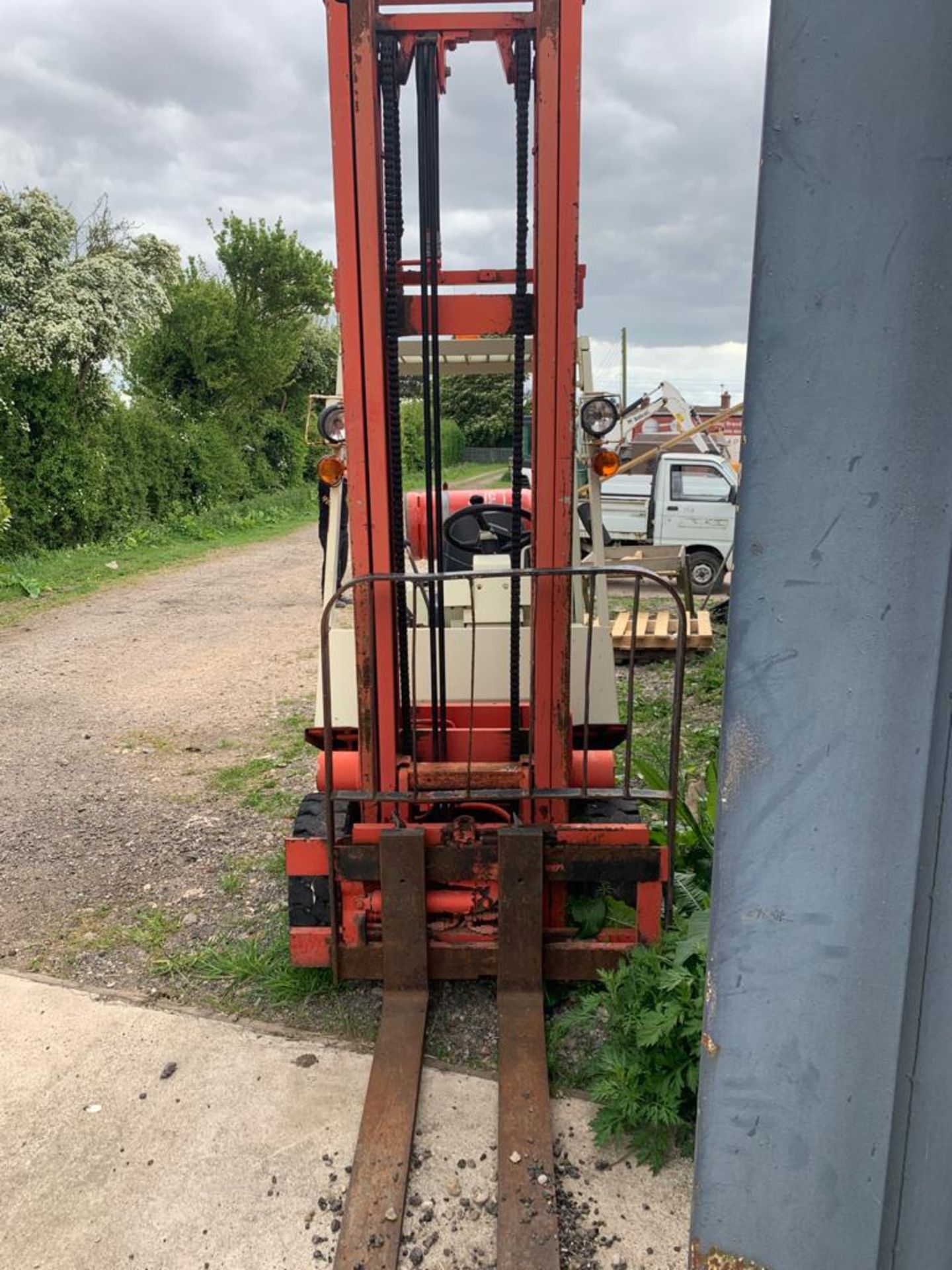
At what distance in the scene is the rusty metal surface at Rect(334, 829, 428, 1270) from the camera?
2.40 meters

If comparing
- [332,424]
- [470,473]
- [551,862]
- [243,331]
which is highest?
[243,331]

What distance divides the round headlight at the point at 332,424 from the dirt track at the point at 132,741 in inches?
89.3

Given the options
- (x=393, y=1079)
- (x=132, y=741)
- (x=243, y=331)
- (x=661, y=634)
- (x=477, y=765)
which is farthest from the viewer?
(x=243, y=331)

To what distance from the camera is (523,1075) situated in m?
2.95

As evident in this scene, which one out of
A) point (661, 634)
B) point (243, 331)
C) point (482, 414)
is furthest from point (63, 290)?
point (482, 414)

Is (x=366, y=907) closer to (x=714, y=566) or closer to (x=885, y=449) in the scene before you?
(x=885, y=449)

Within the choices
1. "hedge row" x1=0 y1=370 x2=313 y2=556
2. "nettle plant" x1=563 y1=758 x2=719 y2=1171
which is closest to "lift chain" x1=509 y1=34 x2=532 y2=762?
"nettle plant" x1=563 y1=758 x2=719 y2=1171

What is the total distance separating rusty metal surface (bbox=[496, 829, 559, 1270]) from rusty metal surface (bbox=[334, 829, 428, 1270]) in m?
0.28

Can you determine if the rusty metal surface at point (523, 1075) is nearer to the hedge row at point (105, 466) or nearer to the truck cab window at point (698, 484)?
the truck cab window at point (698, 484)

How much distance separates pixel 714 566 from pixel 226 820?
29.9 feet

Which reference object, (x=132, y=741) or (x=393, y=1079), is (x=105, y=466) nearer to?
(x=132, y=741)

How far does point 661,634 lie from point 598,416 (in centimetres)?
600

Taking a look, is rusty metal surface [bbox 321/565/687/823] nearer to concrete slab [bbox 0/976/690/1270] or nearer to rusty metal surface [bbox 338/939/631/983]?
rusty metal surface [bbox 338/939/631/983]

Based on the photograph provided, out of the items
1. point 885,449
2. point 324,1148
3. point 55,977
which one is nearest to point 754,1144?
point 885,449
